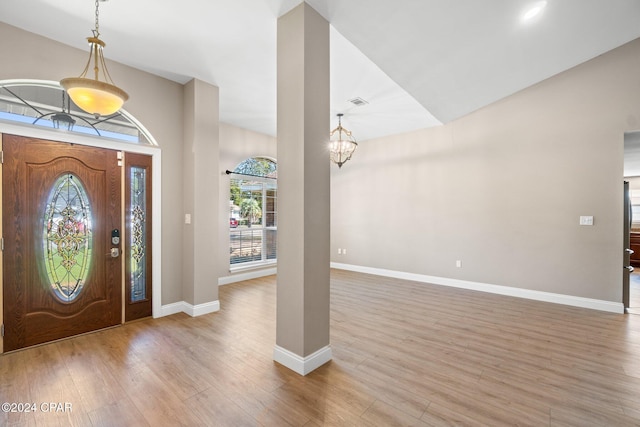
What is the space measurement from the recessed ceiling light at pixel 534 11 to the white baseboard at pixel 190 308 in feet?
17.4

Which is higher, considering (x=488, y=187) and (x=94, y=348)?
(x=488, y=187)

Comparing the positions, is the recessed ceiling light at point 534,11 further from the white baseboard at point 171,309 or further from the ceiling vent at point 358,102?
the white baseboard at point 171,309

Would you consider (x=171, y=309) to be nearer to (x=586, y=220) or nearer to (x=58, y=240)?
(x=58, y=240)

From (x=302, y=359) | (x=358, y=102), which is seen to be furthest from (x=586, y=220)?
(x=302, y=359)

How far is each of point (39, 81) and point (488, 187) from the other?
21.2 feet

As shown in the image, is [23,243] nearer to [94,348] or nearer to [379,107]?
[94,348]

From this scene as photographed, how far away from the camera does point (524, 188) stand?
470 centimetres

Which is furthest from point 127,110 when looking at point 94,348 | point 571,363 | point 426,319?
point 571,363

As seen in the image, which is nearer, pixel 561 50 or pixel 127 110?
pixel 127 110

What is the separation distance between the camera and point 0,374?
237 cm

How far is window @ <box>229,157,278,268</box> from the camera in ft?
19.7

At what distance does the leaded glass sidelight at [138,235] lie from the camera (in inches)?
141

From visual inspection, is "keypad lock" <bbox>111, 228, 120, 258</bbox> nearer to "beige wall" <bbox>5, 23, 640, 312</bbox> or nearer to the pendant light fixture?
"beige wall" <bbox>5, 23, 640, 312</bbox>

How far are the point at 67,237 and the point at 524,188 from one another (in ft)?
21.6
